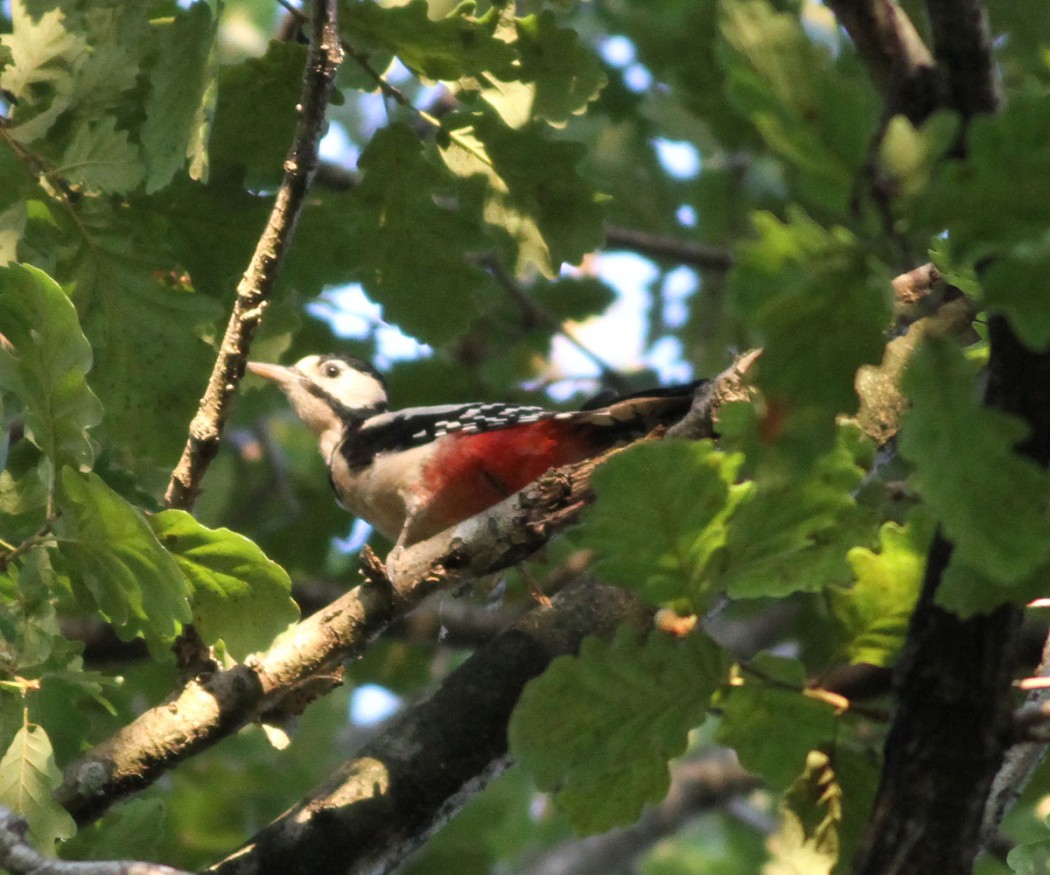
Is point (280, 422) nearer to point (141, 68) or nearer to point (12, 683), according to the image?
point (141, 68)

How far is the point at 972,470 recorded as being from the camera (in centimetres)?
148

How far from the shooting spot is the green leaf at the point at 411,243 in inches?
142

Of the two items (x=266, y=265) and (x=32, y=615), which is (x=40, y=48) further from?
(x=32, y=615)

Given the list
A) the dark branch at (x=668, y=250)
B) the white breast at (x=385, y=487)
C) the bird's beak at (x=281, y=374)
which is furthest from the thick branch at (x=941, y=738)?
the dark branch at (x=668, y=250)

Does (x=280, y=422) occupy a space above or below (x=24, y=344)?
above

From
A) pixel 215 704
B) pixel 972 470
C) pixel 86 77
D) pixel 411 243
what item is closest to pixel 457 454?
pixel 411 243

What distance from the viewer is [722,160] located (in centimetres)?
846

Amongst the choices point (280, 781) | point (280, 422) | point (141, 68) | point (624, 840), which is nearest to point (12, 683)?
point (141, 68)

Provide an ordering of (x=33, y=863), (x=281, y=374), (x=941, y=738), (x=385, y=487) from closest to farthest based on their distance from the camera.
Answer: (x=941, y=738) < (x=33, y=863) < (x=385, y=487) < (x=281, y=374)

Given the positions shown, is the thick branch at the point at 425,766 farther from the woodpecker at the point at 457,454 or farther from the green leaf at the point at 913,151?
the green leaf at the point at 913,151

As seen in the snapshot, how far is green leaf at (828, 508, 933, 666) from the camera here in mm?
2227

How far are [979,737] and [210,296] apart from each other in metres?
2.41

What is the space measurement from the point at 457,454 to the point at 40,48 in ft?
6.99

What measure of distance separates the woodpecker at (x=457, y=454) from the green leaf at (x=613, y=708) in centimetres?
232
